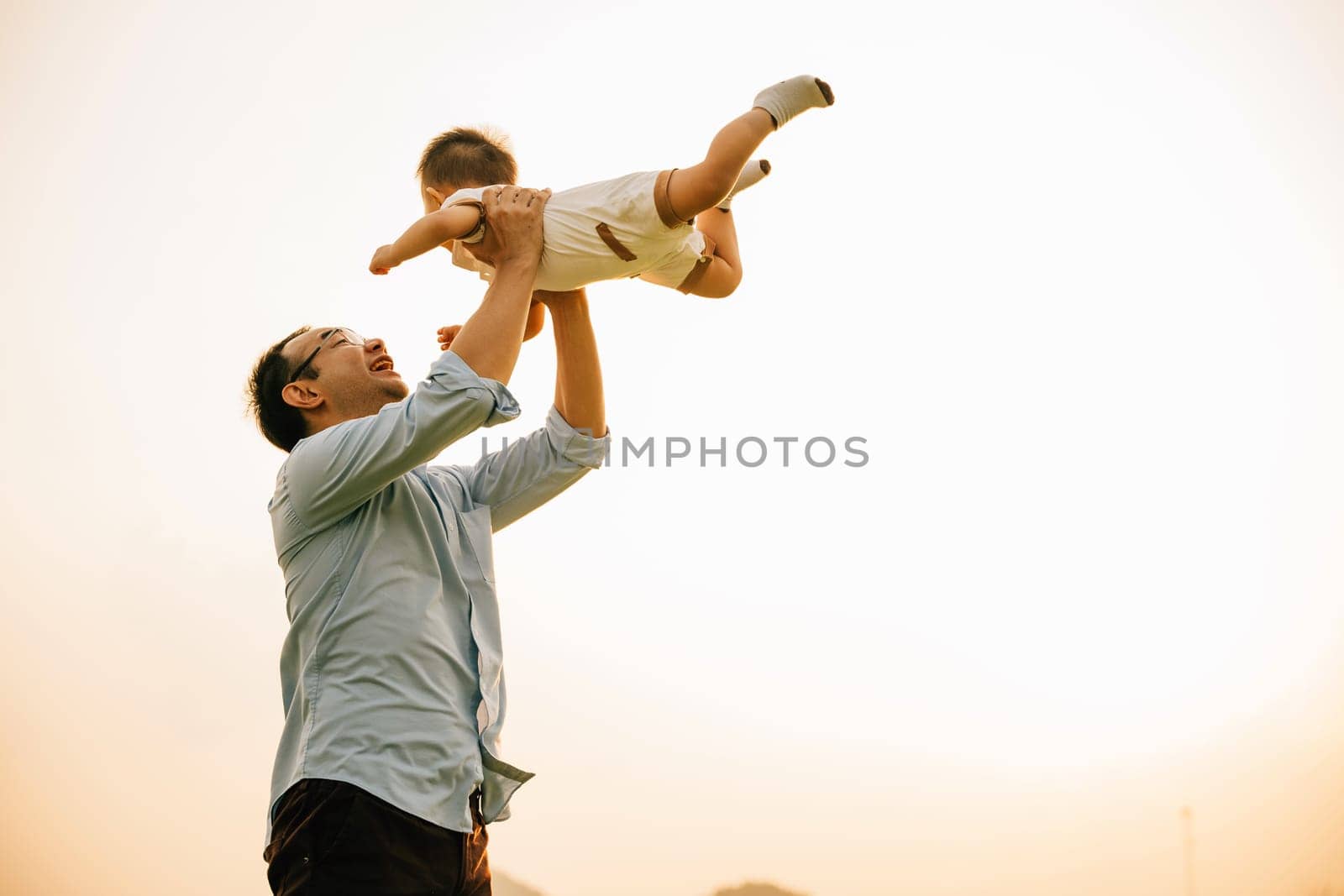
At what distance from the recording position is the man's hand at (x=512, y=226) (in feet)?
6.04

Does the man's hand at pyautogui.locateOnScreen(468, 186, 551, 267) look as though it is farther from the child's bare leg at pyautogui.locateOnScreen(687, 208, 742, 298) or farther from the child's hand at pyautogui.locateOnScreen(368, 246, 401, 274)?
the child's bare leg at pyautogui.locateOnScreen(687, 208, 742, 298)

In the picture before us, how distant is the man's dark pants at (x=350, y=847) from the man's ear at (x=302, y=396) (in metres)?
0.71

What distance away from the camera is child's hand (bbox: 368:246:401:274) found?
1894mm

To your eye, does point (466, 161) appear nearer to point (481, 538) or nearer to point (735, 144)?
point (735, 144)

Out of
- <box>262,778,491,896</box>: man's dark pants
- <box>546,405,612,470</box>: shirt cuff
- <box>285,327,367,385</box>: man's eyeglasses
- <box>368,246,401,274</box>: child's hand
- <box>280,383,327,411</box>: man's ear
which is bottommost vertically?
<box>262,778,491,896</box>: man's dark pants

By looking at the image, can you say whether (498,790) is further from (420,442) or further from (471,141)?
(471,141)

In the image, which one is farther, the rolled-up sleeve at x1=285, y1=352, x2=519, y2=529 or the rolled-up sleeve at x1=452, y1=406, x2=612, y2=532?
the rolled-up sleeve at x1=452, y1=406, x2=612, y2=532

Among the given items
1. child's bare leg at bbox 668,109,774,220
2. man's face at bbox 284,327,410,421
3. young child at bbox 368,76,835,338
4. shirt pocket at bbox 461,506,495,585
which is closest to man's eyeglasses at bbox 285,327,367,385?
man's face at bbox 284,327,410,421

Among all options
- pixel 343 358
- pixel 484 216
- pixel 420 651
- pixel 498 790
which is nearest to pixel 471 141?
pixel 484 216

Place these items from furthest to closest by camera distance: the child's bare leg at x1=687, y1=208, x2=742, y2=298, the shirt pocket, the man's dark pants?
the child's bare leg at x1=687, y1=208, x2=742, y2=298 < the shirt pocket < the man's dark pants

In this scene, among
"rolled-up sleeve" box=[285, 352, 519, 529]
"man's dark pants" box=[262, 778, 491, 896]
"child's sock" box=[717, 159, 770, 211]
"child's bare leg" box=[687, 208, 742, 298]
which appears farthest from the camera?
"child's bare leg" box=[687, 208, 742, 298]

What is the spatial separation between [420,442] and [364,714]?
39 cm

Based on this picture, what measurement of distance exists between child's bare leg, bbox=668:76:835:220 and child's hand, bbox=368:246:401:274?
19.9 inches

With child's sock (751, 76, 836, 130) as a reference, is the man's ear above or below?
below
